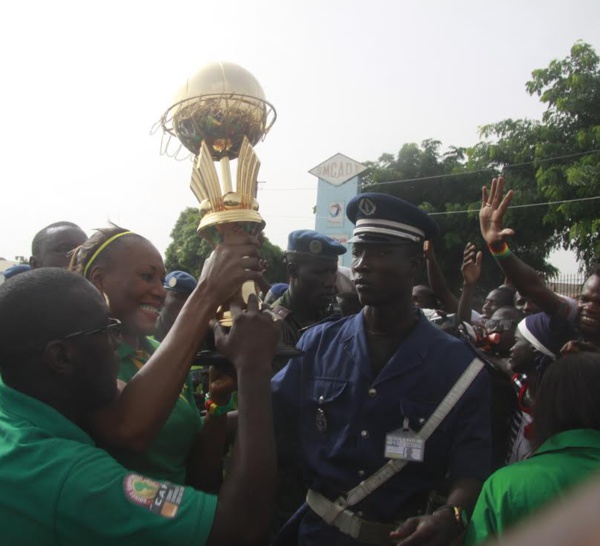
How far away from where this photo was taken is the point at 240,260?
1.97 m

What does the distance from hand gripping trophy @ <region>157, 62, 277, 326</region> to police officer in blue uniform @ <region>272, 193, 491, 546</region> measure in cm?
58

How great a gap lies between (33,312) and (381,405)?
4.52 feet

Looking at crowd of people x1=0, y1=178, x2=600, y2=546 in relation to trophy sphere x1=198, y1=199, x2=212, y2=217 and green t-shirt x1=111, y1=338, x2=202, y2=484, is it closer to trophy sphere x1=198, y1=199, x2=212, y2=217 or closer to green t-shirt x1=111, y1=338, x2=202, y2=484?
green t-shirt x1=111, y1=338, x2=202, y2=484

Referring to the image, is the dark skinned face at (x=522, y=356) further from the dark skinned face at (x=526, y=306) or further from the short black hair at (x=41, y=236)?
the short black hair at (x=41, y=236)

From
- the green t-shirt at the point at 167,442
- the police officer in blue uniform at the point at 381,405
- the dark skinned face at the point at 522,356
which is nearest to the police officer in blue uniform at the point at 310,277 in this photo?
the dark skinned face at the point at 522,356

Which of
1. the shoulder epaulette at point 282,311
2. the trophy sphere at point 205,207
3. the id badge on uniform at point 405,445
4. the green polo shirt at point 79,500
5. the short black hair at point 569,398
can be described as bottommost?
the green polo shirt at point 79,500

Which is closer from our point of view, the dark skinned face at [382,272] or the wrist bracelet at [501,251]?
the dark skinned face at [382,272]

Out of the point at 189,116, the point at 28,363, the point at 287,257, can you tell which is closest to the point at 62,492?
the point at 28,363

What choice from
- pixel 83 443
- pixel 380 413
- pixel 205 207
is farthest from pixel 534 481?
pixel 205 207

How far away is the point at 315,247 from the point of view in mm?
4410

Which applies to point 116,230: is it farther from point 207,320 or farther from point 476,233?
point 476,233

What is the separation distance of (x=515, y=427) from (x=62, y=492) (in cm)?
280

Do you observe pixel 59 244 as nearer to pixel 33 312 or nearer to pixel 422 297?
pixel 33 312

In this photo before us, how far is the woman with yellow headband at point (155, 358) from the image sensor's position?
5.57ft
